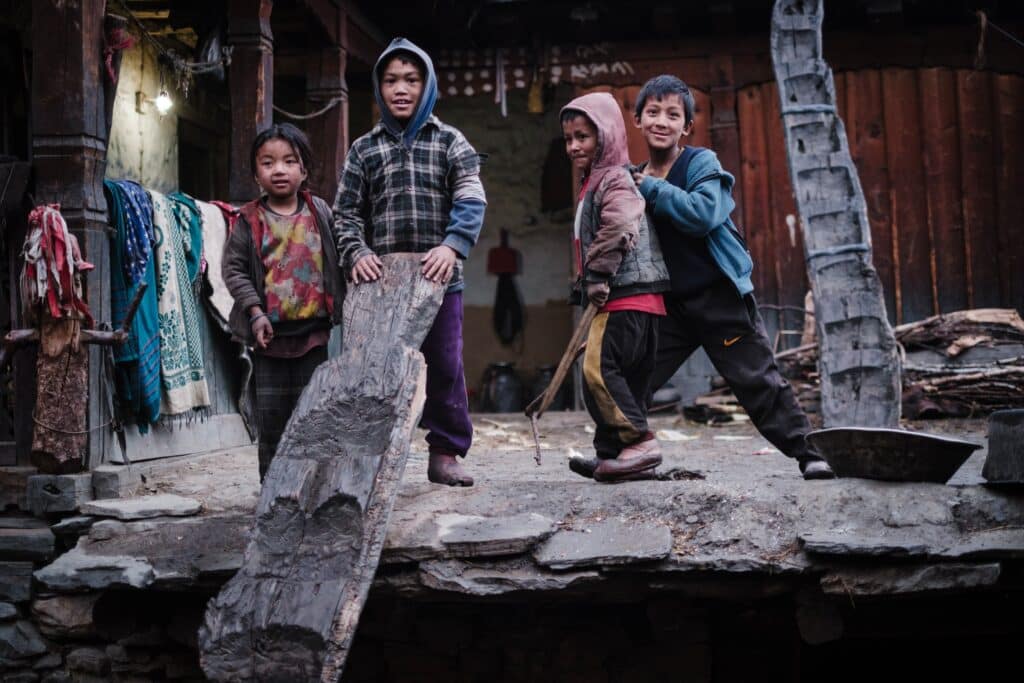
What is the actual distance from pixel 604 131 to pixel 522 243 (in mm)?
6738

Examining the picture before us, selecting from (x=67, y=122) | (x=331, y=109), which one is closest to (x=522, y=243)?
(x=331, y=109)

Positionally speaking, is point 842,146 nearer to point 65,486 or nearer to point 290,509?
point 290,509

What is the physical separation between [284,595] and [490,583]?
75 centimetres

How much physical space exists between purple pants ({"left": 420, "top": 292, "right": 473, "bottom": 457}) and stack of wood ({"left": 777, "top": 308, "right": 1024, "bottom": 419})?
3601mm

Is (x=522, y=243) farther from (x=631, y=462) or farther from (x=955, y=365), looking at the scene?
(x=631, y=462)

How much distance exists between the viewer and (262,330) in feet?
11.2

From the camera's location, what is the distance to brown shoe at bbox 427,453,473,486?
3.55 metres

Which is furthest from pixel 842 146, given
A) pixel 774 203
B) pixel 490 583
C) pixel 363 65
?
pixel 363 65

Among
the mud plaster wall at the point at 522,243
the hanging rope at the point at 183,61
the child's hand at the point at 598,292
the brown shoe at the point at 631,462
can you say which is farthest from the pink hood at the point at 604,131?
the mud plaster wall at the point at 522,243

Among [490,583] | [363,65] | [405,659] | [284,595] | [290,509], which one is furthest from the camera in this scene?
[363,65]

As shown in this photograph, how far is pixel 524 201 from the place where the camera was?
395 inches

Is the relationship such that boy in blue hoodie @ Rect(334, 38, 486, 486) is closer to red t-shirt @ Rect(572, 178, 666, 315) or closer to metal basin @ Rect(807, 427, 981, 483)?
red t-shirt @ Rect(572, 178, 666, 315)

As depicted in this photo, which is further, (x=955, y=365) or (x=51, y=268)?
(x=955, y=365)

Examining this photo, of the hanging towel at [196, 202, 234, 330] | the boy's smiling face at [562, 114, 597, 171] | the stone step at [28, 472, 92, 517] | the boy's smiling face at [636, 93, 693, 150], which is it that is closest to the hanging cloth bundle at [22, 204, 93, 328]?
the stone step at [28, 472, 92, 517]
